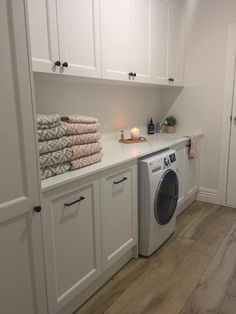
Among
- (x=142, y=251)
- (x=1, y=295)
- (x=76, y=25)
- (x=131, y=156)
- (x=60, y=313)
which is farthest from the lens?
(x=142, y=251)

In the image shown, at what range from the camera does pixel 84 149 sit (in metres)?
1.71

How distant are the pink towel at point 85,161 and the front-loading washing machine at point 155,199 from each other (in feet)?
1.37

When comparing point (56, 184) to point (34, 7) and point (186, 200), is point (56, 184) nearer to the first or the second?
point (34, 7)

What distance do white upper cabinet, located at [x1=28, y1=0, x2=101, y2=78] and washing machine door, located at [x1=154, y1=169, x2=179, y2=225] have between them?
3.38 ft

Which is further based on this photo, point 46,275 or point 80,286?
point 80,286

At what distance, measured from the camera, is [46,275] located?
135cm

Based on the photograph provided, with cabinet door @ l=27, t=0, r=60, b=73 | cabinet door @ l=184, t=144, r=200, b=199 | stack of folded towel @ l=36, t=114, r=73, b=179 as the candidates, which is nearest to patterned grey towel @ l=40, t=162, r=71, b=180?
stack of folded towel @ l=36, t=114, r=73, b=179

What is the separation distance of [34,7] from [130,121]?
5.44 ft

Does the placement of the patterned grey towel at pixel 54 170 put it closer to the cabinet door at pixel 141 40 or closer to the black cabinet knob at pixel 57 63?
the black cabinet knob at pixel 57 63

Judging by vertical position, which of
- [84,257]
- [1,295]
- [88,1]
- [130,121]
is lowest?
[84,257]

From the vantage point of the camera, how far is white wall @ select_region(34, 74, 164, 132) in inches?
78.1

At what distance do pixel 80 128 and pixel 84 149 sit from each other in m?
0.14

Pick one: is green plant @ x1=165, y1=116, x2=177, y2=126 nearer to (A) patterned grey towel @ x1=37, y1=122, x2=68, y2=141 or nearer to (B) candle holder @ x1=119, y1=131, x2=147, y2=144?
(B) candle holder @ x1=119, y1=131, x2=147, y2=144

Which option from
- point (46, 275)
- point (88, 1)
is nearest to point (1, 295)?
point (46, 275)
